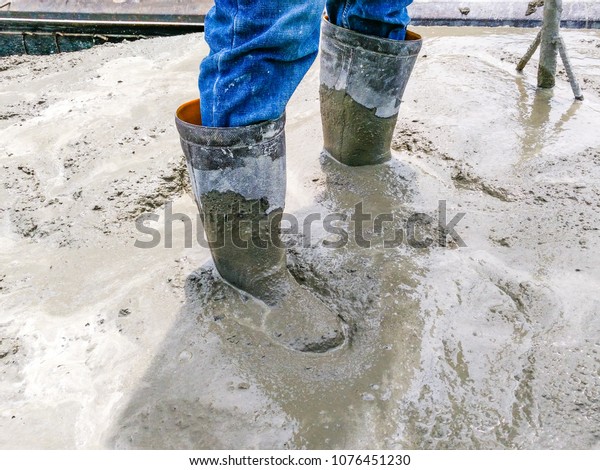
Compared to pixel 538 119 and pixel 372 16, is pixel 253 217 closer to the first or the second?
pixel 372 16

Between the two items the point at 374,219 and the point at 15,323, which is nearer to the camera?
the point at 15,323

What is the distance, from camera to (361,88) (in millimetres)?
1795

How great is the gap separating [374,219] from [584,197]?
722mm

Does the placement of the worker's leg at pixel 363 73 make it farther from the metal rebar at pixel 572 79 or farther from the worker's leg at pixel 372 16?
the metal rebar at pixel 572 79

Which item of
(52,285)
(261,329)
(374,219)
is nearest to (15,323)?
(52,285)

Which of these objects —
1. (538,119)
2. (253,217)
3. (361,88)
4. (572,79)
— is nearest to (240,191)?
(253,217)

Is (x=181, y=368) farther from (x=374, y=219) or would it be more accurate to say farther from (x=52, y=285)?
(x=374, y=219)

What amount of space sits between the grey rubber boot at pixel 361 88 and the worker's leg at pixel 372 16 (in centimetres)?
4

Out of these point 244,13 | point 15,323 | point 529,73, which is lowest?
point 15,323

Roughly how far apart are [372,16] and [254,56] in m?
0.72

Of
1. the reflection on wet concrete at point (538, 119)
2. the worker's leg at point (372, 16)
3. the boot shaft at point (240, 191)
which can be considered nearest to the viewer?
the boot shaft at point (240, 191)

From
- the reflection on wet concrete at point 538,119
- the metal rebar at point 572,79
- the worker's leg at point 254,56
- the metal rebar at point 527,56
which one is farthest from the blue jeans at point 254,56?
the metal rebar at point 527,56

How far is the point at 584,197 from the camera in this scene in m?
1.73

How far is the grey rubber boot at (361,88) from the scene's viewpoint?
173cm
